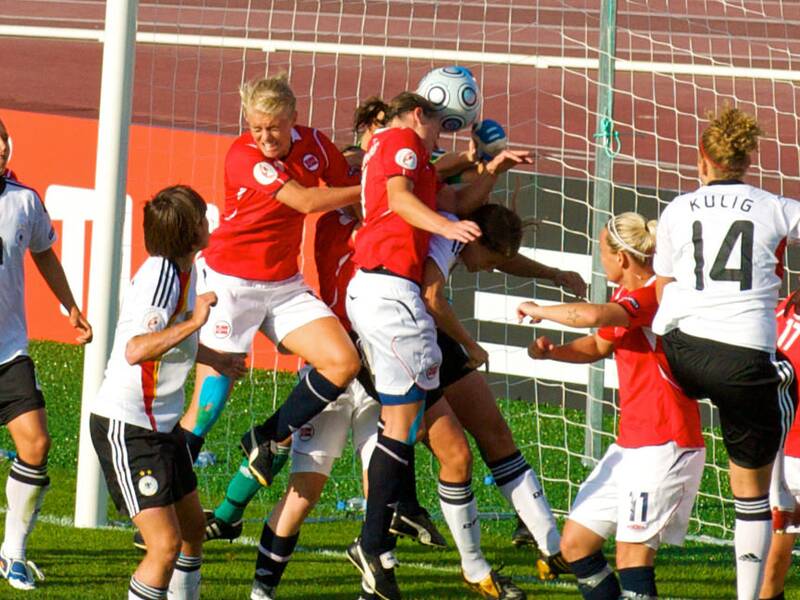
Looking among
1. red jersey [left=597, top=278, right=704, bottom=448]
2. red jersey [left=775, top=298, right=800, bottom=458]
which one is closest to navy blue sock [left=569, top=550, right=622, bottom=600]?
red jersey [left=597, top=278, right=704, bottom=448]

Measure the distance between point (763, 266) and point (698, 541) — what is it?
2650 mm

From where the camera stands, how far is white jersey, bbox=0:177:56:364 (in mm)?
6223

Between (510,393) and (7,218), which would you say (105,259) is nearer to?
(7,218)

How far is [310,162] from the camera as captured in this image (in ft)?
21.6

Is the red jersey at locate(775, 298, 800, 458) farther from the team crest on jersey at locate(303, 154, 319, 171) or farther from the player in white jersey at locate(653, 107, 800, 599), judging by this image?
the team crest on jersey at locate(303, 154, 319, 171)

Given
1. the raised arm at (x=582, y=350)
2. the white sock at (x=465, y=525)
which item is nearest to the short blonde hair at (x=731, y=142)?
the raised arm at (x=582, y=350)

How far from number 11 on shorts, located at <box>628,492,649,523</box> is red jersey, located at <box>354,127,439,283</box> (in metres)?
1.19

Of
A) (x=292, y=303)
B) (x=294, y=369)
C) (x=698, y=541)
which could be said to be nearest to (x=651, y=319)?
(x=292, y=303)

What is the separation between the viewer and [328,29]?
2483 centimetres

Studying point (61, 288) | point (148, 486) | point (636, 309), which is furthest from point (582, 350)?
point (61, 288)

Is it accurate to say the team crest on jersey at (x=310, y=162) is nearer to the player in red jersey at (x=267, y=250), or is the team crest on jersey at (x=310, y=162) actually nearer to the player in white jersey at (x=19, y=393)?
the player in red jersey at (x=267, y=250)

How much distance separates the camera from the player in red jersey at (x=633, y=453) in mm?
5328

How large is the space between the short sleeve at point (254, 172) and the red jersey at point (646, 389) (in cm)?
162

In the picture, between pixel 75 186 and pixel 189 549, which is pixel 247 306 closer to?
pixel 189 549
